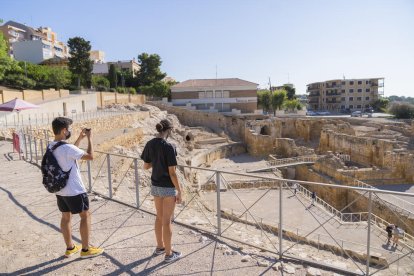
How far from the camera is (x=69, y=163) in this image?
13.8 feet

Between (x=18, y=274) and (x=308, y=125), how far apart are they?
1739 inches

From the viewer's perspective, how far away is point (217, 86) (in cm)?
5525

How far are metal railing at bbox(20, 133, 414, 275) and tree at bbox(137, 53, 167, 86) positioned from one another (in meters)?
44.8

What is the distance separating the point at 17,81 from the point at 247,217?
119 feet

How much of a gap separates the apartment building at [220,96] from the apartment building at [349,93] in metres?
37.9

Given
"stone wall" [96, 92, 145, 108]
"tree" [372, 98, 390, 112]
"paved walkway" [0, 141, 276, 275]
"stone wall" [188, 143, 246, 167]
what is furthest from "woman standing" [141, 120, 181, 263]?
"tree" [372, 98, 390, 112]

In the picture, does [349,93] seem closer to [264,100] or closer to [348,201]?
[264,100]

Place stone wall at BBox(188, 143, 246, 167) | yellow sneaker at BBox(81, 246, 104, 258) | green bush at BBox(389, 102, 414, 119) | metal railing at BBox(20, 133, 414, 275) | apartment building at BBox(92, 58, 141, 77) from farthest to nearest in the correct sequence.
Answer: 1. apartment building at BBox(92, 58, 141, 77)
2. green bush at BBox(389, 102, 414, 119)
3. stone wall at BBox(188, 143, 246, 167)
4. metal railing at BBox(20, 133, 414, 275)
5. yellow sneaker at BBox(81, 246, 104, 258)

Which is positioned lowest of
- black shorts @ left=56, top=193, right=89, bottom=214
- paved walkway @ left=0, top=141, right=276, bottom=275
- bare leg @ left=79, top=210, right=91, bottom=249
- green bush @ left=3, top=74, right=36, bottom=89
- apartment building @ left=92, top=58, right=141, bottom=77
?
paved walkway @ left=0, top=141, right=276, bottom=275

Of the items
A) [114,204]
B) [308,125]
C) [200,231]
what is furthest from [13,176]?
[308,125]

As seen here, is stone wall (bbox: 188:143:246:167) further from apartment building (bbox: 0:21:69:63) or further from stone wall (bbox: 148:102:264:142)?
apartment building (bbox: 0:21:69:63)

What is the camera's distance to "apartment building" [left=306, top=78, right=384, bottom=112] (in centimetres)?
8006

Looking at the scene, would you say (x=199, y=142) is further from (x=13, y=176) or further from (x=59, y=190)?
(x=59, y=190)

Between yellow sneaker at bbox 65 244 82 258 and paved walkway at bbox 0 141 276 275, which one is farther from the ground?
yellow sneaker at bbox 65 244 82 258
